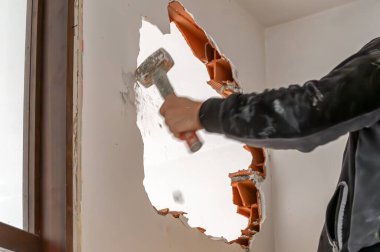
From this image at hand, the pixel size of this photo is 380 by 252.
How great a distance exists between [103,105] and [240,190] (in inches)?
24.1

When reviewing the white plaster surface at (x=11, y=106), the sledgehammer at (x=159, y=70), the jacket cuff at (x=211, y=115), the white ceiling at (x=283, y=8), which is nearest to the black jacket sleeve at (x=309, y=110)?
the jacket cuff at (x=211, y=115)

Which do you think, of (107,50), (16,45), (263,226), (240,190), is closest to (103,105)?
(107,50)

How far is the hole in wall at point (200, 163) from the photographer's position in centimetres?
175

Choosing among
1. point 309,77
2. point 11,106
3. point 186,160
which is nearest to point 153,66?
point 11,106

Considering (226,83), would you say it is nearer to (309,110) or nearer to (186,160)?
(186,160)

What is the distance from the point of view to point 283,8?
→ 98.5 inches

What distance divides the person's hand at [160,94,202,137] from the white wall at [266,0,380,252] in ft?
3.78

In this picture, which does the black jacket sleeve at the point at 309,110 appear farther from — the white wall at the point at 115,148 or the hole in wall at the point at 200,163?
the hole in wall at the point at 200,163

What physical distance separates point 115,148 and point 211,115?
1.55 ft

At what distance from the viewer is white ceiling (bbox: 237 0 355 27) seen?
2.46m

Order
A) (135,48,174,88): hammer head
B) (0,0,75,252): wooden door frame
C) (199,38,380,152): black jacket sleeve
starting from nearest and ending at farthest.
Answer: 1. (199,38,380,152): black jacket sleeve
2. (0,0,75,252): wooden door frame
3. (135,48,174,88): hammer head

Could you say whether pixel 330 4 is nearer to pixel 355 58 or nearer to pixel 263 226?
pixel 263 226

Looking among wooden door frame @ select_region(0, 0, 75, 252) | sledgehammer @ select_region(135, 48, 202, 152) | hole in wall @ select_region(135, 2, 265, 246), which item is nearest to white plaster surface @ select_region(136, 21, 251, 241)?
hole in wall @ select_region(135, 2, 265, 246)

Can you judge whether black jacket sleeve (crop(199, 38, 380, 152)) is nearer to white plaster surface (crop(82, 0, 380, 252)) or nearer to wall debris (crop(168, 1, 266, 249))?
white plaster surface (crop(82, 0, 380, 252))
